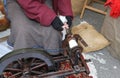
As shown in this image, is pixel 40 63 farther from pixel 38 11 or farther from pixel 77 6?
pixel 77 6

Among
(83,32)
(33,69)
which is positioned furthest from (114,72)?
(33,69)

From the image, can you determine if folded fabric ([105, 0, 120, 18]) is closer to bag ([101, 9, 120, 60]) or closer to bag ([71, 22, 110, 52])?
bag ([101, 9, 120, 60])

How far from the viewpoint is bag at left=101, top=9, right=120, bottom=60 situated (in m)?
2.05

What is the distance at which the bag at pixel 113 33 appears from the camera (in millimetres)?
2052

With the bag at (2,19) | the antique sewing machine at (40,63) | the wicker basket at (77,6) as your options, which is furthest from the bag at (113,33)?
the bag at (2,19)

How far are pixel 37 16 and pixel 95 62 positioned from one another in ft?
2.75

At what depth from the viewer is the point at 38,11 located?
1.52 meters

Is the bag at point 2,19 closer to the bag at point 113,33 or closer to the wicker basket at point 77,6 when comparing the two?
the wicker basket at point 77,6

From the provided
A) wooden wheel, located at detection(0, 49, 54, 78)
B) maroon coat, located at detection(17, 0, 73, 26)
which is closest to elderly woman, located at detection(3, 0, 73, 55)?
maroon coat, located at detection(17, 0, 73, 26)

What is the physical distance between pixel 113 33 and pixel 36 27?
36.5 inches

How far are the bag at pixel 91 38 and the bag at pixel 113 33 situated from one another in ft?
0.20

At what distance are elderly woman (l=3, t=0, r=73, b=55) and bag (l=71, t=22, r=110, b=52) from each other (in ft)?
1.99

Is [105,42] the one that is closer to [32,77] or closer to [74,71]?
[74,71]

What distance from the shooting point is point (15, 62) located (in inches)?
59.9
